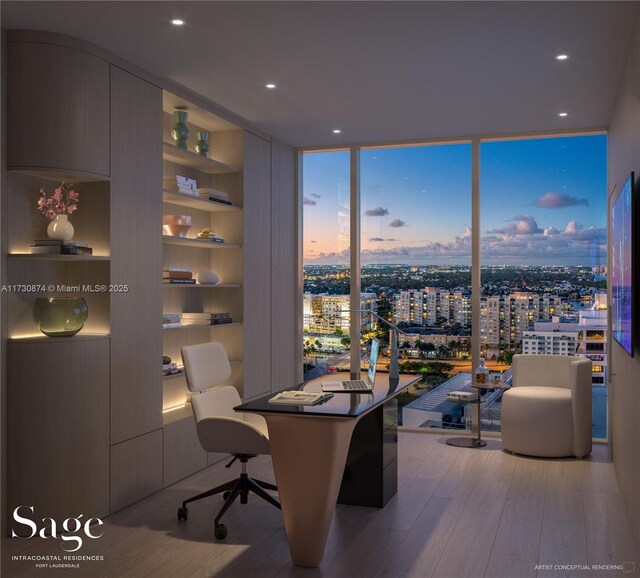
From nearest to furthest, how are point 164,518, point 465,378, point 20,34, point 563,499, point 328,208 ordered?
1. point 20,34
2. point 164,518
3. point 563,499
4. point 465,378
5. point 328,208

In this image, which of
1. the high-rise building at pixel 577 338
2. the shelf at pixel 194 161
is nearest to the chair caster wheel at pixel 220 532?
the shelf at pixel 194 161

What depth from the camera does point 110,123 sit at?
4.18 metres

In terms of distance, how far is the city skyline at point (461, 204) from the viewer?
6.21 meters

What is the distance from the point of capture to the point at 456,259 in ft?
21.5

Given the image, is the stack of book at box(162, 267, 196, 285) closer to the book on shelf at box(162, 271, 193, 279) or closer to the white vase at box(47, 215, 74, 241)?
the book on shelf at box(162, 271, 193, 279)

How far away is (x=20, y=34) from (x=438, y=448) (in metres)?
4.41

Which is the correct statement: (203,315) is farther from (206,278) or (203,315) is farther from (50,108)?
(50,108)

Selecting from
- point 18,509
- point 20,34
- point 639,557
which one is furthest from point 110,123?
point 639,557

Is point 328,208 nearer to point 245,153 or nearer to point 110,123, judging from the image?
point 245,153

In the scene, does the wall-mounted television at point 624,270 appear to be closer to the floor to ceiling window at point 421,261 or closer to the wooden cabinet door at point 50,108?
the floor to ceiling window at point 421,261

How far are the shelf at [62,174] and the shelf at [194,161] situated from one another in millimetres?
818

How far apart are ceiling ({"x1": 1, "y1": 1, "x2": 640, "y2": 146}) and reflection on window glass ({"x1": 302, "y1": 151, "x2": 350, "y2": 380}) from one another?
3.84 ft

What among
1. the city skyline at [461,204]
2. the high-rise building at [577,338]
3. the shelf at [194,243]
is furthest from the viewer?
the city skyline at [461,204]

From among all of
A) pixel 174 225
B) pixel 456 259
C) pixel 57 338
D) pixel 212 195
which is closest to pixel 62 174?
pixel 57 338
